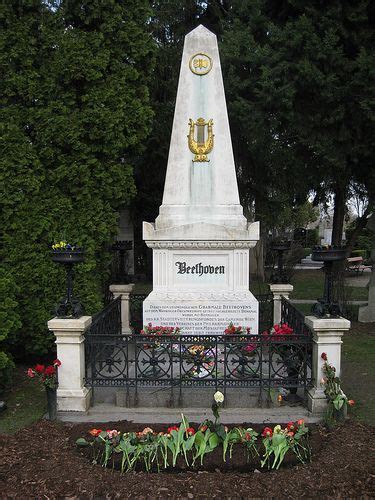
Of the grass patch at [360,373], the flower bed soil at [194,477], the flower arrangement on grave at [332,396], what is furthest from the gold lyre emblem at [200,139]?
the flower bed soil at [194,477]

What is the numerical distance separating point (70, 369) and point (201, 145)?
4.33m

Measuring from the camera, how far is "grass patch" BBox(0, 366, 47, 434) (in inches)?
219

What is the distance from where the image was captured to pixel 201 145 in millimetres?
7879

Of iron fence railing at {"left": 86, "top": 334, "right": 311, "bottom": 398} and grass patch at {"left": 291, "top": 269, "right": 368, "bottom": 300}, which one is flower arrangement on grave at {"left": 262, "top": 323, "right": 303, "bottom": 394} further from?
grass patch at {"left": 291, "top": 269, "right": 368, "bottom": 300}

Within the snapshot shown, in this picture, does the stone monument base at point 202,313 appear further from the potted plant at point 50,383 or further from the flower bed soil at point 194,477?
the flower bed soil at point 194,477

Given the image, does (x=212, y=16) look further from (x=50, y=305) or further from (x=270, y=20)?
(x=50, y=305)

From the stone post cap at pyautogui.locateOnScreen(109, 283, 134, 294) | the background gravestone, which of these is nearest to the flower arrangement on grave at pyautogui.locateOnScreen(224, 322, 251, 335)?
the stone post cap at pyautogui.locateOnScreen(109, 283, 134, 294)

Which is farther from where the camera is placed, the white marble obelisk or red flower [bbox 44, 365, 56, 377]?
the white marble obelisk

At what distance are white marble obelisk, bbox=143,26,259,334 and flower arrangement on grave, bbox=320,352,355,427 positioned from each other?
215 centimetres

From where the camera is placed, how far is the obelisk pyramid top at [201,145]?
786 centimetres

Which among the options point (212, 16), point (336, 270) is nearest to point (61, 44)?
point (336, 270)

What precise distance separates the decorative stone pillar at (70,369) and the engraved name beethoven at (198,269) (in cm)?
248

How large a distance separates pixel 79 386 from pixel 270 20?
32.2ft

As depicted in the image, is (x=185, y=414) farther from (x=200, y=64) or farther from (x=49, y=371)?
(x=200, y=64)
